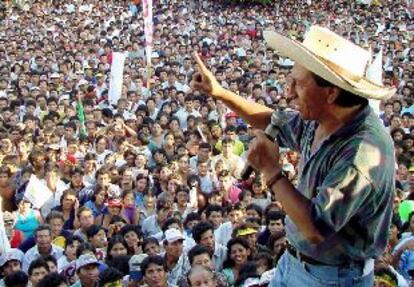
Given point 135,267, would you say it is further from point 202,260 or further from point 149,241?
point 202,260

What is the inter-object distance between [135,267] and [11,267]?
985 millimetres

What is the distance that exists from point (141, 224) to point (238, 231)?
Answer: 4.19 feet

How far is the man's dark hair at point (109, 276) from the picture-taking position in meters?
5.27

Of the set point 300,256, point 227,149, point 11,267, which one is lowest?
point 11,267

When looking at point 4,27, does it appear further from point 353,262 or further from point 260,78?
point 353,262

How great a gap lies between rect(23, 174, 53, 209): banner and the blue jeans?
5.31m

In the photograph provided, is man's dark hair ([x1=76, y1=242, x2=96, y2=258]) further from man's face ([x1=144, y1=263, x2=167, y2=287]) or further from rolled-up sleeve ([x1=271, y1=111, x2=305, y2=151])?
rolled-up sleeve ([x1=271, y1=111, x2=305, y2=151])

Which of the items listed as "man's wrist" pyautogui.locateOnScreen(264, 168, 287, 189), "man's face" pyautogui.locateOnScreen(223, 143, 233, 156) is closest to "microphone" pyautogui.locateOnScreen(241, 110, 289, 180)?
"man's wrist" pyautogui.locateOnScreen(264, 168, 287, 189)

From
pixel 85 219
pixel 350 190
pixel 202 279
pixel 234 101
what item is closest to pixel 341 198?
pixel 350 190

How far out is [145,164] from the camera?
331 inches

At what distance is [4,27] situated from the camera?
18844 millimetres

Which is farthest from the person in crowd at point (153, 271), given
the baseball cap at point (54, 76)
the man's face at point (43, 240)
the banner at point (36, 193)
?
the baseball cap at point (54, 76)

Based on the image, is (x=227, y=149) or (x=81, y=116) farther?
(x=81, y=116)

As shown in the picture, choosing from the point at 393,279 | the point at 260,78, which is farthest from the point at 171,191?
the point at 260,78
